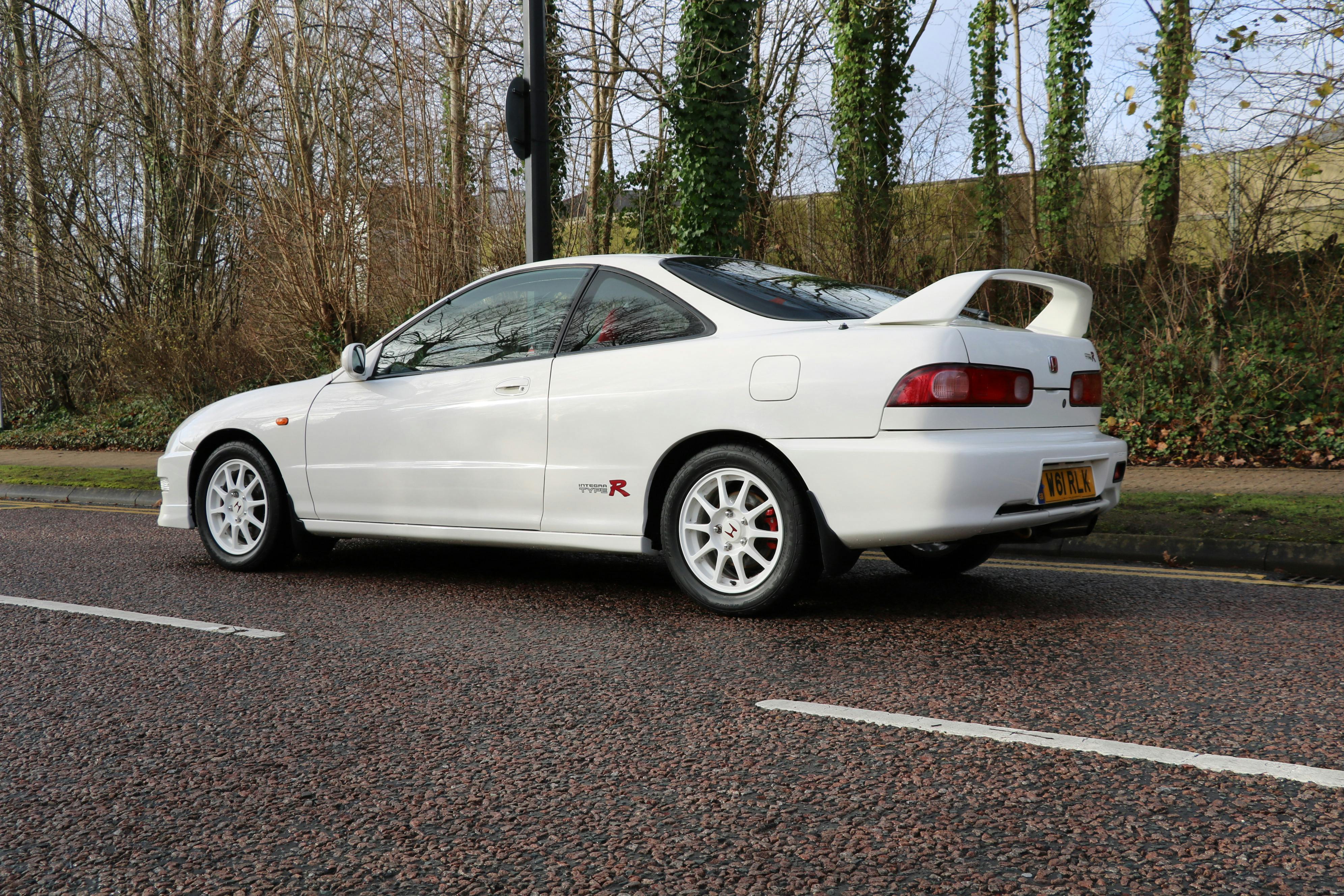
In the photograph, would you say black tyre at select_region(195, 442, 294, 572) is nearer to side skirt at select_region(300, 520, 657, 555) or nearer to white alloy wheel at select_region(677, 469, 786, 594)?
side skirt at select_region(300, 520, 657, 555)

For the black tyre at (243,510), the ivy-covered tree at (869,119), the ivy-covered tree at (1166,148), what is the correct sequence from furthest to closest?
the ivy-covered tree at (869,119) < the ivy-covered tree at (1166,148) < the black tyre at (243,510)

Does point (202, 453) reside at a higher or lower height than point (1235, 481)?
higher

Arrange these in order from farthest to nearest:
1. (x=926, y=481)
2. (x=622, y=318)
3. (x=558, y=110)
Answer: (x=558, y=110)
(x=622, y=318)
(x=926, y=481)

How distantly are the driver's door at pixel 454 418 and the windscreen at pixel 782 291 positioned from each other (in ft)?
2.14

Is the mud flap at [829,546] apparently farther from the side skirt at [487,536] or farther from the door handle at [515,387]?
the door handle at [515,387]

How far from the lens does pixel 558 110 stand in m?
16.4

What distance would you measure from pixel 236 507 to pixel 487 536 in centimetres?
182

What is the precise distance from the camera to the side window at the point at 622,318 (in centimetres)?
523

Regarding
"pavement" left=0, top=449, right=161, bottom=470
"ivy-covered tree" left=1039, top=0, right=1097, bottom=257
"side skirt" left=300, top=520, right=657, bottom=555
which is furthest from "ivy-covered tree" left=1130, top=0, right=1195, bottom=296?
"pavement" left=0, top=449, right=161, bottom=470

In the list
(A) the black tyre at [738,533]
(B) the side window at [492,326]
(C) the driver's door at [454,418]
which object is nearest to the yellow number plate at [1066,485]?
(A) the black tyre at [738,533]

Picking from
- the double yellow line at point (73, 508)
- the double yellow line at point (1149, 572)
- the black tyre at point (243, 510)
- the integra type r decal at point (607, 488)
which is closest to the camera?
the integra type r decal at point (607, 488)

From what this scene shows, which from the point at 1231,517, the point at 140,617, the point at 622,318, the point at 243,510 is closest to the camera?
the point at 140,617

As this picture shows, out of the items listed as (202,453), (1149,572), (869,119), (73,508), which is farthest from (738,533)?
(869,119)

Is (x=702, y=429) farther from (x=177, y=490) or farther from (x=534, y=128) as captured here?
(x=534, y=128)
